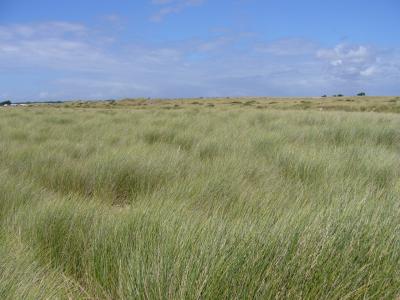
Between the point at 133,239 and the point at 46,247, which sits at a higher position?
the point at 133,239

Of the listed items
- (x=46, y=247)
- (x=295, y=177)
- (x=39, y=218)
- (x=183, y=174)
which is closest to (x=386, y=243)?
(x=46, y=247)

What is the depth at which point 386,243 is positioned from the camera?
5.63 feet

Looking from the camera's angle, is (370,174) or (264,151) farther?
(264,151)

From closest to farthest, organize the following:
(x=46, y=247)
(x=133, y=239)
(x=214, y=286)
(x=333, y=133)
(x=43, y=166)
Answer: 1. (x=214, y=286)
2. (x=133, y=239)
3. (x=46, y=247)
4. (x=43, y=166)
5. (x=333, y=133)

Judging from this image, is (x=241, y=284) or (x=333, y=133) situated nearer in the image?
(x=241, y=284)

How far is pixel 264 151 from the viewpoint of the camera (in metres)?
5.60

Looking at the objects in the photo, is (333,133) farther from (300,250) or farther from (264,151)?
(300,250)

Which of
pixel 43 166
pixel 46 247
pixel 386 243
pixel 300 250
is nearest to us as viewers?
pixel 300 250

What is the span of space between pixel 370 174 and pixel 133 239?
9.17 feet

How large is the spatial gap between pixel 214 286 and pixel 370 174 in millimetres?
2995

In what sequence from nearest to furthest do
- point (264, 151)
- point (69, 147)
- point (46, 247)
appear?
point (46, 247) → point (264, 151) → point (69, 147)

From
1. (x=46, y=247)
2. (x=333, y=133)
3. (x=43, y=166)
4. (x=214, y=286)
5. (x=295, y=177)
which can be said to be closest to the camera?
(x=214, y=286)

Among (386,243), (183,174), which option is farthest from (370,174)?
(386,243)

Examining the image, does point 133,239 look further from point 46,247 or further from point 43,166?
point 43,166
